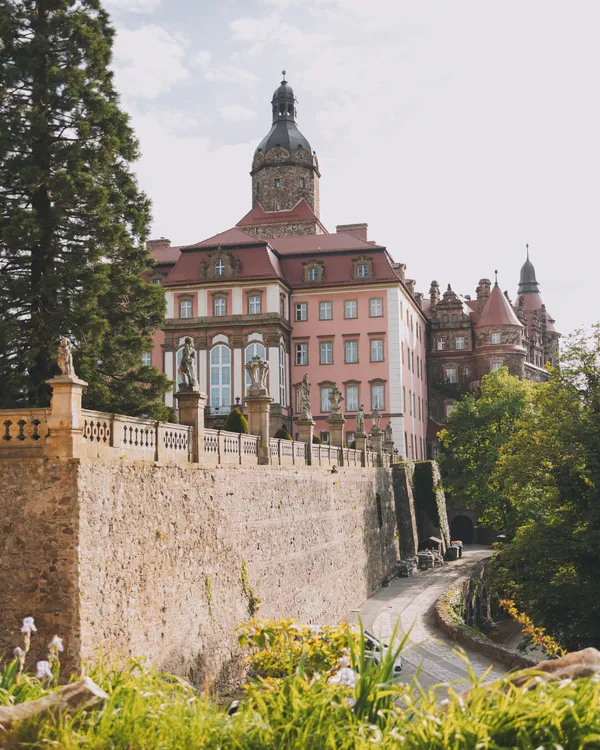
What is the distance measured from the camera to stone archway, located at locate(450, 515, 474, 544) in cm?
6331

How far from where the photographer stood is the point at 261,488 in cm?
2112

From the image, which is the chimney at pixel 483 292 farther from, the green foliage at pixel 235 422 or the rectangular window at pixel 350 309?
the green foliage at pixel 235 422

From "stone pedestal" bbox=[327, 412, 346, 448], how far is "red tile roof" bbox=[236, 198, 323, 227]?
114 ft

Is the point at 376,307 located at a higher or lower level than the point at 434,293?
lower

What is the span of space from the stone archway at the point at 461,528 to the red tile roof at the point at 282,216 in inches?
1011

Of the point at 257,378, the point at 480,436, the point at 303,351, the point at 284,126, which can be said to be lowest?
the point at 480,436

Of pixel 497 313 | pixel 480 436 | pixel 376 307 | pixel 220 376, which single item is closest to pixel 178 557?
pixel 220 376

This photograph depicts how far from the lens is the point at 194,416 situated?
1756 cm

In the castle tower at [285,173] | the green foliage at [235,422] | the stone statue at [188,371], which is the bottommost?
the green foliage at [235,422]

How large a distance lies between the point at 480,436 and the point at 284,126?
112 ft

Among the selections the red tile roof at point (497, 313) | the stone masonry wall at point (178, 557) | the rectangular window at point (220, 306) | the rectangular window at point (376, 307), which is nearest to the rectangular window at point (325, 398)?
the rectangular window at point (376, 307)

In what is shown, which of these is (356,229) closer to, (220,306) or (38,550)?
(220,306)

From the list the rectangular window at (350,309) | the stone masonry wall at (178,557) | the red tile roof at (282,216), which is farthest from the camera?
the red tile roof at (282,216)

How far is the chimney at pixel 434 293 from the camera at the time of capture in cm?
7227
